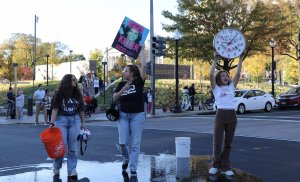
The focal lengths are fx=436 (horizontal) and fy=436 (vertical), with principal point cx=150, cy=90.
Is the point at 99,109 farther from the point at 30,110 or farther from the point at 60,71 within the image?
the point at 60,71

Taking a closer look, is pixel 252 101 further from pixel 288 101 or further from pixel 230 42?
pixel 230 42

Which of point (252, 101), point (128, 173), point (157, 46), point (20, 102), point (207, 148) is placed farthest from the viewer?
point (252, 101)

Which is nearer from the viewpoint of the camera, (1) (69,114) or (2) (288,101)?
(1) (69,114)

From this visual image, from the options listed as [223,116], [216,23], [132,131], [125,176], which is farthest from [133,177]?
[216,23]

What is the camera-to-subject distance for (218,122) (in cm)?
700

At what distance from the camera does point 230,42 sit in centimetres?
928

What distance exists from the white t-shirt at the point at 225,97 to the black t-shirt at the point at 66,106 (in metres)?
2.27

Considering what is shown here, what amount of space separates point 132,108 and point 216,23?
2501 cm

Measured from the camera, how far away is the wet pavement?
7066 mm

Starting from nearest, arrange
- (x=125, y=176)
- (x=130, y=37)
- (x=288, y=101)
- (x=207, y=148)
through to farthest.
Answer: (x=125, y=176) → (x=207, y=148) → (x=130, y=37) → (x=288, y=101)

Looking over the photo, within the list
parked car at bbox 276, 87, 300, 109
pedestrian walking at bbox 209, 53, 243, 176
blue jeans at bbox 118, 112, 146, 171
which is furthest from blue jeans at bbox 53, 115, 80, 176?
parked car at bbox 276, 87, 300, 109

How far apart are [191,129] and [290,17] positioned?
961 inches

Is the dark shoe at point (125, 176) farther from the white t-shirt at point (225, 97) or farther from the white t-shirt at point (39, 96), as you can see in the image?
the white t-shirt at point (39, 96)

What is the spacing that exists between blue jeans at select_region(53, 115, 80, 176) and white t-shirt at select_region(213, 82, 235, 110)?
2280 mm
